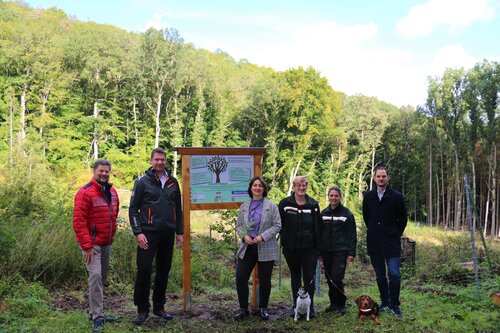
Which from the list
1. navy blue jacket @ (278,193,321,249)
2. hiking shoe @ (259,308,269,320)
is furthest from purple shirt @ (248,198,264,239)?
hiking shoe @ (259,308,269,320)

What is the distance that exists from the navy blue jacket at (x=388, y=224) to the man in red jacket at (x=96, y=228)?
3.26 metres

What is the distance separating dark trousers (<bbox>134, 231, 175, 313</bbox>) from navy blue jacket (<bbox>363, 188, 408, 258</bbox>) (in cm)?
260

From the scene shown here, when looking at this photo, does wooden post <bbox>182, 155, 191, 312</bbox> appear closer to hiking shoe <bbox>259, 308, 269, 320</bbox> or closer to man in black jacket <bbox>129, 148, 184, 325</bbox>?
man in black jacket <bbox>129, 148, 184, 325</bbox>

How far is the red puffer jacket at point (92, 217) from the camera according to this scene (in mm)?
4301

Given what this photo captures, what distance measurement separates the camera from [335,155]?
39719 mm

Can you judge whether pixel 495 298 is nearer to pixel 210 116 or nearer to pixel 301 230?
pixel 301 230

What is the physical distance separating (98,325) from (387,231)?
3577mm

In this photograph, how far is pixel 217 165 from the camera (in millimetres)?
5598

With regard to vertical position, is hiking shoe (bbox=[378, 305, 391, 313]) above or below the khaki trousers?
below

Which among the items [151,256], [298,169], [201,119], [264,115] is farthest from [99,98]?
[151,256]

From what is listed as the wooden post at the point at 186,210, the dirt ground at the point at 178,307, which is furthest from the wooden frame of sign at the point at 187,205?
the dirt ground at the point at 178,307

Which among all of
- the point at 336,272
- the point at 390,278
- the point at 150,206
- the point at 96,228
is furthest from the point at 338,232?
the point at 96,228

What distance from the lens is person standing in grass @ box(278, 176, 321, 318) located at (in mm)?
4957

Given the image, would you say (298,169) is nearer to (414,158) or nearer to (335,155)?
(335,155)
